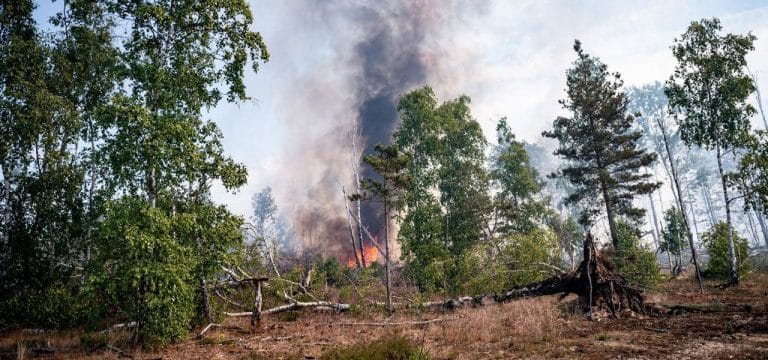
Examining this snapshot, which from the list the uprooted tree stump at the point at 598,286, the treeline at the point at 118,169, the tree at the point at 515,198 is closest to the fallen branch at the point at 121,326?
the treeline at the point at 118,169

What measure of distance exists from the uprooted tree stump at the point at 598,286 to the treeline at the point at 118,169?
11977 mm

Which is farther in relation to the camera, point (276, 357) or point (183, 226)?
point (183, 226)

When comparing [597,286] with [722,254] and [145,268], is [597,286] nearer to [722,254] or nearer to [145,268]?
[145,268]

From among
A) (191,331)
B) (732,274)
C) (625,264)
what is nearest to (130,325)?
(191,331)

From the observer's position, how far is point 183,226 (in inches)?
425

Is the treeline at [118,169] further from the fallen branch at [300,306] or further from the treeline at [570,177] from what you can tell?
the treeline at [570,177]

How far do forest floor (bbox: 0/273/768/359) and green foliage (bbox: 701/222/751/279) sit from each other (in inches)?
227

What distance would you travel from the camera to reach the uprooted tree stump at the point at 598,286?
38.7 feet

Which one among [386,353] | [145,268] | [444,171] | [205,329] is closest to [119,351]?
[205,329]

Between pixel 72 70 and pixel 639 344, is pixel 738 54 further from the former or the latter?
pixel 72 70

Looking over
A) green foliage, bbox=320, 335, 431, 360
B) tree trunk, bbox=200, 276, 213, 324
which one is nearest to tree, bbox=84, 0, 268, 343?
tree trunk, bbox=200, 276, 213, 324

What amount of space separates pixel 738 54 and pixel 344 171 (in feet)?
119

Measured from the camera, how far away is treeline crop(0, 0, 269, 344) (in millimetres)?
10320

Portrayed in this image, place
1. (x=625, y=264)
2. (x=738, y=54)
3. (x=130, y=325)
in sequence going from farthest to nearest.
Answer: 1. (x=738, y=54)
2. (x=625, y=264)
3. (x=130, y=325)
